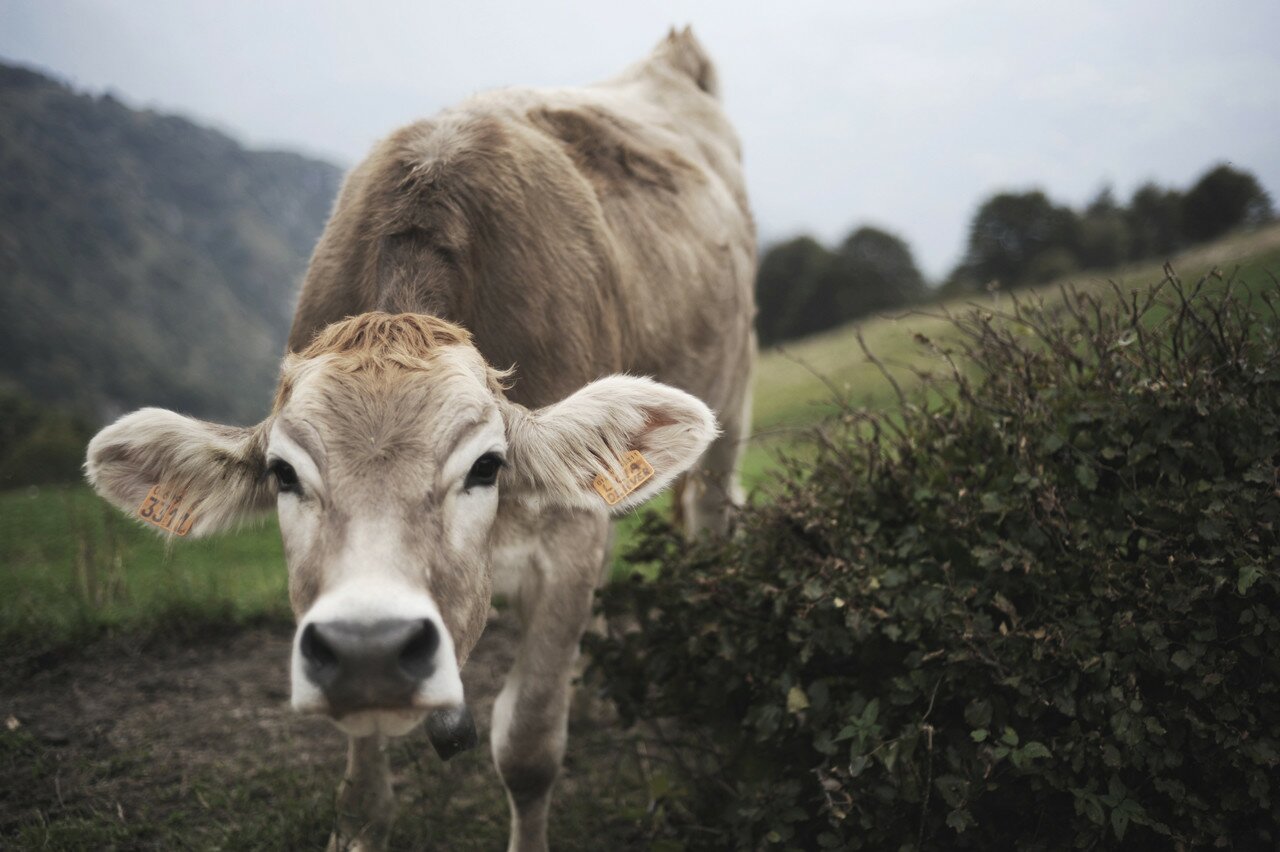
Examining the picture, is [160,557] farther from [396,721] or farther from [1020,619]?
[1020,619]

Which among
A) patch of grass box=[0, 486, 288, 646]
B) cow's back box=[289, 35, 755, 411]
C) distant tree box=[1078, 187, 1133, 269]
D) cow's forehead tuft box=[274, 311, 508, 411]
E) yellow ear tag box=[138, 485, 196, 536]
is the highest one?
distant tree box=[1078, 187, 1133, 269]

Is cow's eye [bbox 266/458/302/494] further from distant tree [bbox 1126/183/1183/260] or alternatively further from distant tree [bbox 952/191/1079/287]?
distant tree [bbox 952/191/1079/287]

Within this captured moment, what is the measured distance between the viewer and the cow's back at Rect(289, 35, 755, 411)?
2850mm

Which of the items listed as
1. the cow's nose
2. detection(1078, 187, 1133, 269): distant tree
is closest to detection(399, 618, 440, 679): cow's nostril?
the cow's nose

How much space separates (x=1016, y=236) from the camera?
25.8m

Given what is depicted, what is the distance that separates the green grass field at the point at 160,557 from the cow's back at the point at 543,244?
66 centimetres

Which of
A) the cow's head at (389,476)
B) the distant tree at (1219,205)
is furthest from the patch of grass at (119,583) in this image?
the distant tree at (1219,205)

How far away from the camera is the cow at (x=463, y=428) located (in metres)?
1.88

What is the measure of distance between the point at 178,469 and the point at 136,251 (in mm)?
17384

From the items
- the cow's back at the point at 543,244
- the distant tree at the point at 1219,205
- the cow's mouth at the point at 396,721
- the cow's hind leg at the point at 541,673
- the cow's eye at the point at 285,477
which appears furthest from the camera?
the distant tree at the point at 1219,205

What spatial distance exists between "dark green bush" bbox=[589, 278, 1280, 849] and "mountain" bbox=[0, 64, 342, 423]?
6.54 m

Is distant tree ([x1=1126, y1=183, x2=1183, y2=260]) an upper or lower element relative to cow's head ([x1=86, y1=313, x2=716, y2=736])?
upper

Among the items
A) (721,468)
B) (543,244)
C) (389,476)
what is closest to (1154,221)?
(721,468)

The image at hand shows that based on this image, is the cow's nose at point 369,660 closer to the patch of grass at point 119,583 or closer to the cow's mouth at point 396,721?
the cow's mouth at point 396,721
